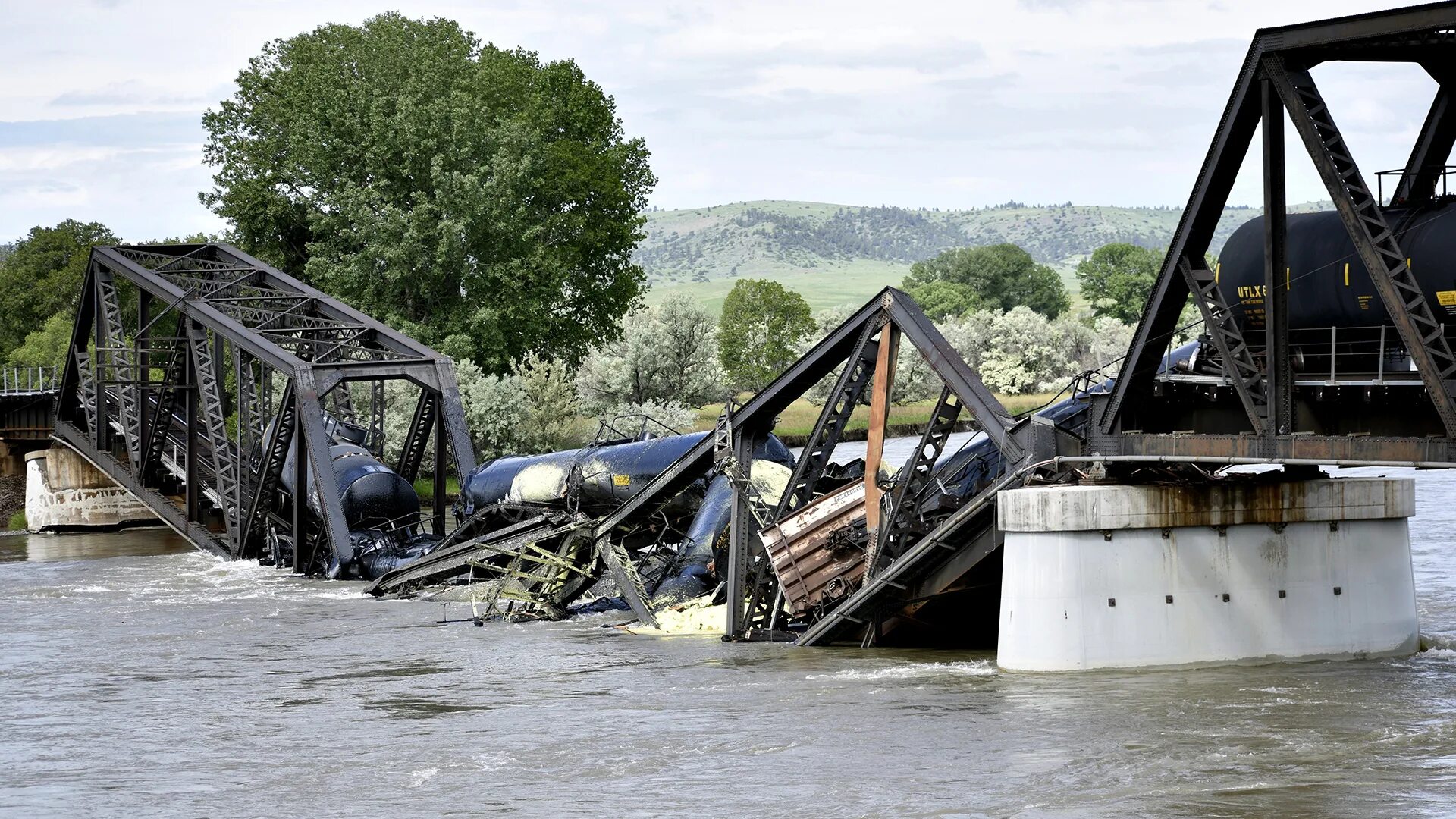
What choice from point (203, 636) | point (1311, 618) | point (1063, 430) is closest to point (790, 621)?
point (1063, 430)

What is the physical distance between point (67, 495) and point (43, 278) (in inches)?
1813

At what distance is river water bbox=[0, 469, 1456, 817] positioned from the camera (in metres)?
17.8

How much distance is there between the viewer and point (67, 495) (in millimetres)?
58375

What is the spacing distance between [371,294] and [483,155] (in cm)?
727

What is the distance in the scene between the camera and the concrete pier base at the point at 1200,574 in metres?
23.1

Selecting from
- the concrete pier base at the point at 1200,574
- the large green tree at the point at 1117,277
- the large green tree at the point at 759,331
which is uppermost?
the large green tree at the point at 1117,277

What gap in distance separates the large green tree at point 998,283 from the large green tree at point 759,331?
40.8 m

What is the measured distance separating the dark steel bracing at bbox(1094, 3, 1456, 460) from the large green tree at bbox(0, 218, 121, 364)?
85.1 m

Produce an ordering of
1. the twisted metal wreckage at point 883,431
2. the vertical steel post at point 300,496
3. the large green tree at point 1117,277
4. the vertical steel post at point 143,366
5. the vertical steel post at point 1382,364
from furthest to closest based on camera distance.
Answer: the large green tree at point 1117,277 < the vertical steel post at point 143,366 < the vertical steel post at point 300,496 < the twisted metal wreckage at point 883,431 < the vertical steel post at point 1382,364

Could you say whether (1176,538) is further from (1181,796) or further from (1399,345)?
(1181,796)

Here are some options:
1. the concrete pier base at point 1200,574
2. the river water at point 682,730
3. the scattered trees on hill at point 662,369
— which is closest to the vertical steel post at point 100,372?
the river water at point 682,730

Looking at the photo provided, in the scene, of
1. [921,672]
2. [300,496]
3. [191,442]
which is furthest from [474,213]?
[921,672]

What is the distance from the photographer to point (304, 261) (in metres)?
72.8

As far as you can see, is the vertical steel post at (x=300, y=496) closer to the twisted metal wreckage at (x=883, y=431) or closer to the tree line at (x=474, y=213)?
the twisted metal wreckage at (x=883, y=431)
